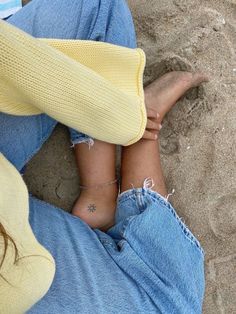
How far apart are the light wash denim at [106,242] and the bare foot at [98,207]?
0.04 meters

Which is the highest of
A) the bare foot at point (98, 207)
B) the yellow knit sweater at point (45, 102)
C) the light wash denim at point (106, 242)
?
the yellow knit sweater at point (45, 102)

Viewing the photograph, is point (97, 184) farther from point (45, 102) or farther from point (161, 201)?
point (45, 102)

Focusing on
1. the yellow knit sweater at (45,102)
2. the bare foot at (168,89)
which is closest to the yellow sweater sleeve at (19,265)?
the yellow knit sweater at (45,102)

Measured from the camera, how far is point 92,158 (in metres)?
1.22

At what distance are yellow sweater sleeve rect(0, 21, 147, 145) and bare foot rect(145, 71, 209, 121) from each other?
0.59 feet

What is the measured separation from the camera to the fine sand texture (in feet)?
4.27

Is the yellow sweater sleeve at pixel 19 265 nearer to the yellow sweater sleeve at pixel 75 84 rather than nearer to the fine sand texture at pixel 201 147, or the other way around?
the yellow sweater sleeve at pixel 75 84

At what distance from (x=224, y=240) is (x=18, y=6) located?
80 cm

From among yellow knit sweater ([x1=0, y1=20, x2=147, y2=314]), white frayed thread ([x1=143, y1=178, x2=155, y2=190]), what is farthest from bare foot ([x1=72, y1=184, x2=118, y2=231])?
yellow knit sweater ([x1=0, y1=20, x2=147, y2=314])

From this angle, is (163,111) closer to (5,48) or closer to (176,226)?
(176,226)

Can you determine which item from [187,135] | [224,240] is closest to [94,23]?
[187,135]

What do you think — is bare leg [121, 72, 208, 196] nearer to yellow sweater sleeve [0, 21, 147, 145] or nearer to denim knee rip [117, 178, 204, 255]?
denim knee rip [117, 178, 204, 255]

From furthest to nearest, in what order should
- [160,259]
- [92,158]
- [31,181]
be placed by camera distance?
1. [31,181]
2. [92,158]
3. [160,259]

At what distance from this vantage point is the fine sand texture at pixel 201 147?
1.30 meters
